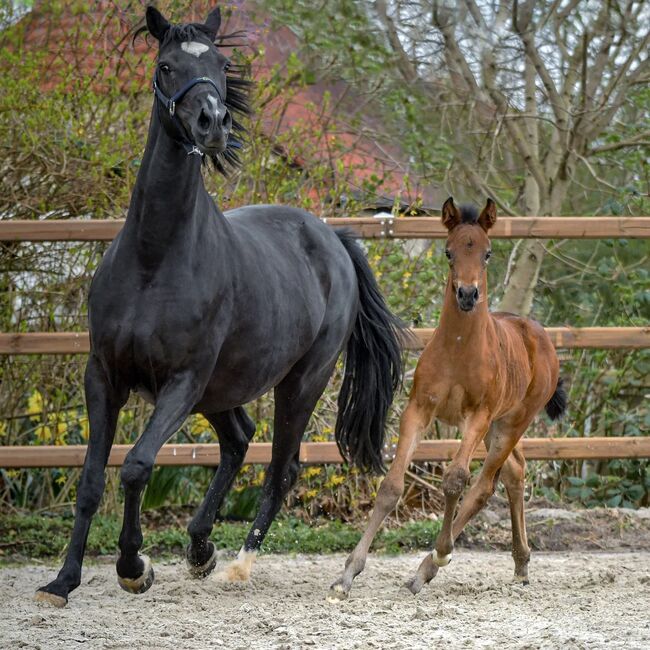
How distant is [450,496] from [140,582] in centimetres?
129

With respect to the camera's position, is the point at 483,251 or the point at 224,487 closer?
the point at 483,251

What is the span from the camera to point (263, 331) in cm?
439

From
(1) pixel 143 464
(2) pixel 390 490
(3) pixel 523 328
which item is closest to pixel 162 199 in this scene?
(1) pixel 143 464

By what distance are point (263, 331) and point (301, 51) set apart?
4.05 meters

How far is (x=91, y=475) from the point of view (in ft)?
12.6

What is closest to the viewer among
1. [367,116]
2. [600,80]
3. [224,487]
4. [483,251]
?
[483,251]

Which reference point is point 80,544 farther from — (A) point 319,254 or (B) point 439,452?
(B) point 439,452

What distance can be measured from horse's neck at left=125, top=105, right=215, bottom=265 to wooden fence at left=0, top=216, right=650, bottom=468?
4.86ft

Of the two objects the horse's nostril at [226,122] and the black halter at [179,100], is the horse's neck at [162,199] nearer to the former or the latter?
the black halter at [179,100]

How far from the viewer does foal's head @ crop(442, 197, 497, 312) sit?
4049mm

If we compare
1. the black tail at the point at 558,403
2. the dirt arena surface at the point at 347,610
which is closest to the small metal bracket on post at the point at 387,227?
the black tail at the point at 558,403

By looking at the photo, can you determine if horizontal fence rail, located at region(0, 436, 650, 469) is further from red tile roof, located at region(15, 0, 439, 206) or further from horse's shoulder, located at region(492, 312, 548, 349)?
red tile roof, located at region(15, 0, 439, 206)

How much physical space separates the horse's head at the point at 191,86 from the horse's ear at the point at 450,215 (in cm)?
102

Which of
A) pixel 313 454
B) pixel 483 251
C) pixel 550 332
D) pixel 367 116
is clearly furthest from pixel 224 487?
pixel 367 116
